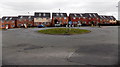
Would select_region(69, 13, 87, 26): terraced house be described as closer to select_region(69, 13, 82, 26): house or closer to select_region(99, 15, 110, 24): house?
select_region(69, 13, 82, 26): house

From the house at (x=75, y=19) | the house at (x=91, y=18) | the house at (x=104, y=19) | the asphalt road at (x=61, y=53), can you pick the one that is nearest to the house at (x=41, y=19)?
the house at (x=75, y=19)

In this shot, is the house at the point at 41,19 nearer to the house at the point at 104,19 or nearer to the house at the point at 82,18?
the house at the point at 82,18

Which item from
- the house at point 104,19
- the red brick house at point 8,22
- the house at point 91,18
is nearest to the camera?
the red brick house at point 8,22

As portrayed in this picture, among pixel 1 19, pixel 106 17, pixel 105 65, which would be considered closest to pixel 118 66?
pixel 105 65

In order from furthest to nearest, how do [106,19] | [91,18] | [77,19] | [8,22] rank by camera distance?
1. [106,19]
2. [91,18]
3. [77,19]
4. [8,22]

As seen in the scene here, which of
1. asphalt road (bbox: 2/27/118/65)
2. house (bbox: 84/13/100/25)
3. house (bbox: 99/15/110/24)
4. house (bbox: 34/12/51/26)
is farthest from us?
house (bbox: 99/15/110/24)

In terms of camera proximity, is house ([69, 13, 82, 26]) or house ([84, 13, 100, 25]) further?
house ([84, 13, 100, 25])

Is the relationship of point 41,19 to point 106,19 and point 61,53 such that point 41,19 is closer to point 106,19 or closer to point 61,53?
point 106,19

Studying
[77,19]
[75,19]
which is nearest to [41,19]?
[75,19]

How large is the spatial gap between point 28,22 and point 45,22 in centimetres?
1029

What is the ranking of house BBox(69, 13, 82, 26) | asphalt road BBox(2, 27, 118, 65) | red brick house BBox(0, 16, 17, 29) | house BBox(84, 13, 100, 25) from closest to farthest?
asphalt road BBox(2, 27, 118, 65) < red brick house BBox(0, 16, 17, 29) < house BBox(69, 13, 82, 26) < house BBox(84, 13, 100, 25)

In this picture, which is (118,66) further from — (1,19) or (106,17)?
(106,17)

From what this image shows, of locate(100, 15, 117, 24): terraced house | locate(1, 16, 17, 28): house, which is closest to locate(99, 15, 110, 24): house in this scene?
locate(100, 15, 117, 24): terraced house

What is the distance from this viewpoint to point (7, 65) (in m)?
5.36
